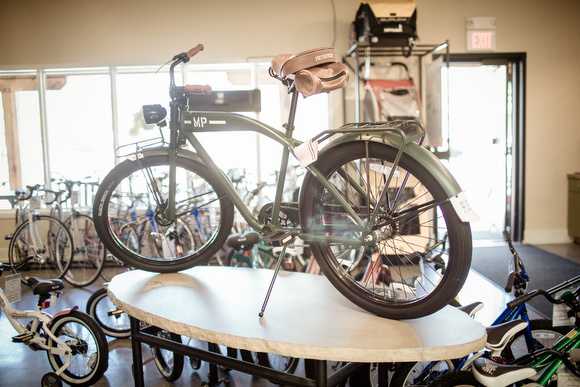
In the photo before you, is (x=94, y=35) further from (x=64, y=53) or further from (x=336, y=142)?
(x=336, y=142)

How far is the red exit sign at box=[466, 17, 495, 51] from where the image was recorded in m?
5.09

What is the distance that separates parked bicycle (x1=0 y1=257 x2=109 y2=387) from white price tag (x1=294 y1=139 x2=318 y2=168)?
1627 millimetres

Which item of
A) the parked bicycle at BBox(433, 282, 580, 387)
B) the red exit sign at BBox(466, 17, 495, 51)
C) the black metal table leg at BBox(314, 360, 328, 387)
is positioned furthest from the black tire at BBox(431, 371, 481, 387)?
the red exit sign at BBox(466, 17, 495, 51)

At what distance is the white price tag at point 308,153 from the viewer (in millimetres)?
1562

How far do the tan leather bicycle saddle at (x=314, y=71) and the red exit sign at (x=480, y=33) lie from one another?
4214 mm

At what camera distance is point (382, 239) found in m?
1.52

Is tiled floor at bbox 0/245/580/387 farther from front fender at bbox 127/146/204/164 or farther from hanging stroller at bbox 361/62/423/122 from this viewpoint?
hanging stroller at bbox 361/62/423/122

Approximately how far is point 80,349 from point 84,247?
93.7 inches

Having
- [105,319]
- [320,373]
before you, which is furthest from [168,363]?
[320,373]

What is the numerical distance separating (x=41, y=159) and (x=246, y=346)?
5.01 m

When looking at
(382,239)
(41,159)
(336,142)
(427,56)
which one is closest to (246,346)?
(382,239)

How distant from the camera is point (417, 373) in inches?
76.6

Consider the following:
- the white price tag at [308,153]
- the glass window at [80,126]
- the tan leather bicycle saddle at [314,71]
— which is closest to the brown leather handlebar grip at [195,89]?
the tan leather bicycle saddle at [314,71]

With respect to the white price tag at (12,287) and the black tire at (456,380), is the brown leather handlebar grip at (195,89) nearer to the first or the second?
the black tire at (456,380)
